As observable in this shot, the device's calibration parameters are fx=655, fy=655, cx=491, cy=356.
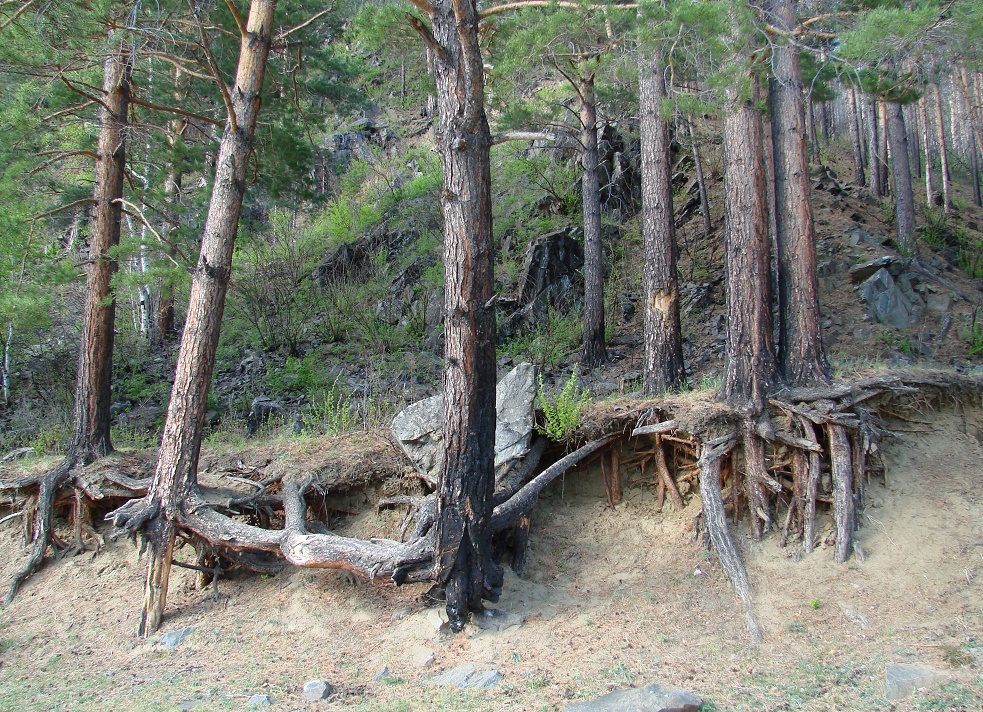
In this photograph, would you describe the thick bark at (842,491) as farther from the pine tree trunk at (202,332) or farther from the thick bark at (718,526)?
the pine tree trunk at (202,332)

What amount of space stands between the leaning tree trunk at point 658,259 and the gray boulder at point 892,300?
4847mm

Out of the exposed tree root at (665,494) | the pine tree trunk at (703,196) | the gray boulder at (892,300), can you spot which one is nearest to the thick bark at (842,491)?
the exposed tree root at (665,494)

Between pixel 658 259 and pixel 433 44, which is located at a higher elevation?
pixel 433 44

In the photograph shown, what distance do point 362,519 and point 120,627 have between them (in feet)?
8.78

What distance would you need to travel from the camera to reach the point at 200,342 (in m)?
7.33

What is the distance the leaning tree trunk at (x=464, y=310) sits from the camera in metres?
5.61

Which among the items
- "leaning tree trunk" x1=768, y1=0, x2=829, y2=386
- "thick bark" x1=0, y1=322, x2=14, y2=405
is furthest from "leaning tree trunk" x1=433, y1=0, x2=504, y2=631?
"thick bark" x1=0, y1=322, x2=14, y2=405

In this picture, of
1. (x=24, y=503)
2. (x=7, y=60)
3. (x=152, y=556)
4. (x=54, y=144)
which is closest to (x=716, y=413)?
(x=152, y=556)

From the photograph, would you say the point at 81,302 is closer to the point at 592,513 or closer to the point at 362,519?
the point at 362,519

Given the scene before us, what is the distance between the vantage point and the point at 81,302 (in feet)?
50.2

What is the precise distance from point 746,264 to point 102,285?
27.1 feet

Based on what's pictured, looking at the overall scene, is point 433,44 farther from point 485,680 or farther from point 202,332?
point 485,680

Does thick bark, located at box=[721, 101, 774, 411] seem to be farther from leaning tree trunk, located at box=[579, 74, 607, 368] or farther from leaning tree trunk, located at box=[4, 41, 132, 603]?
leaning tree trunk, located at box=[4, 41, 132, 603]

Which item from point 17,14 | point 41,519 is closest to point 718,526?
point 41,519
